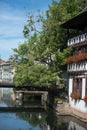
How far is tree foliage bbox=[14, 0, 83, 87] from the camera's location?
4284 centimetres

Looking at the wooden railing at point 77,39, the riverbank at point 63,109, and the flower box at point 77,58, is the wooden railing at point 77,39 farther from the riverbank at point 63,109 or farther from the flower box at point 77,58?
the riverbank at point 63,109

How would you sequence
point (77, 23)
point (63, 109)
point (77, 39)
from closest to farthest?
point (77, 39)
point (63, 109)
point (77, 23)

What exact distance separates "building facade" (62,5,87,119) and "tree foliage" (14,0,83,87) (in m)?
2.25

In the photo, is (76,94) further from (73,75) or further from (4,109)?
(4,109)

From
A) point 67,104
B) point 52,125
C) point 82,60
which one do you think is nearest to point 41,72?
point 67,104

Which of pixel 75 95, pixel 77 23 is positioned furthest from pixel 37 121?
pixel 77 23

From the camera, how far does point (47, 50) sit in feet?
143

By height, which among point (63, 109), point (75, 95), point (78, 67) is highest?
point (78, 67)

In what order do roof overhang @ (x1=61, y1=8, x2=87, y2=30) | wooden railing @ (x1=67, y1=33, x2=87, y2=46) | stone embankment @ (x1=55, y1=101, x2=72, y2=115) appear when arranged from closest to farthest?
wooden railing @ (x1=67, y1=33, x2=87, y2=46) → roof overhang @ (x1=61, y1=8, x2=87, y2=30) → stone embankment @ (x1=55, y1=101, x2=72, y2=115)

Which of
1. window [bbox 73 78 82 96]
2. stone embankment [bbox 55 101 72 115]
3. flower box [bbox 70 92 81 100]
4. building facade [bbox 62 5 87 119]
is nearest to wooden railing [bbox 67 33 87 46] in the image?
building facade [bbox 62 5 87 119]

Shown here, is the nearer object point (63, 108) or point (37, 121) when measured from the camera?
point (37, 121)

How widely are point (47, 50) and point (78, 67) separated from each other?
660 cm

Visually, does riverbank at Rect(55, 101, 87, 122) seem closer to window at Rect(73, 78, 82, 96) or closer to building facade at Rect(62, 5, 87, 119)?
building facade at Rect(62, 5, 87, 119)

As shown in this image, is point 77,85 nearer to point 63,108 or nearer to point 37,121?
point 63,108
